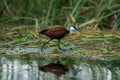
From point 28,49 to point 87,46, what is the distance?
928 mm

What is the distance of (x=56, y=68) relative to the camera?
22.8 ft

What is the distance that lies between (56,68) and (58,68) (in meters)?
0.03

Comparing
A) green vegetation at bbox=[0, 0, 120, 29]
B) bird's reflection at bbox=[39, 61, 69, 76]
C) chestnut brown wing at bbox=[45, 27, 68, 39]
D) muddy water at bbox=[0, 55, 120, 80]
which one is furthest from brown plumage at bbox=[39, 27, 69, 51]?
green vegetation at bbox=[0, 0, 120, 29]

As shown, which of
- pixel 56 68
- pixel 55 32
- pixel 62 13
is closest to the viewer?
pixel 56 68

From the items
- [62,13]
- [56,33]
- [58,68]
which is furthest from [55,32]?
[62,13]

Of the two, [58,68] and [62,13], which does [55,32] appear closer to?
[58,68]

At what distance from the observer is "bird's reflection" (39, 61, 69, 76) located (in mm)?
6664

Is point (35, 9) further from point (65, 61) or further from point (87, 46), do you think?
point (65, 61)

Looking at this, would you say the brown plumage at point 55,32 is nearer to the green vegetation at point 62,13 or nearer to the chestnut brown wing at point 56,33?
the chestnut brown wing at point 56,33

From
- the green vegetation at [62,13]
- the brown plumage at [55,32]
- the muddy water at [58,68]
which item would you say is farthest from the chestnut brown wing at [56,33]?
the green vegetation at [62,13]

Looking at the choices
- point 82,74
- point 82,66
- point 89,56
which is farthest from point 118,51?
point 82,74

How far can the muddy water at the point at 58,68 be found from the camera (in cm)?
630

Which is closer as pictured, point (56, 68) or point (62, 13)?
point (56, 68)

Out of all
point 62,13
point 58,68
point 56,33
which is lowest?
point 58,68
